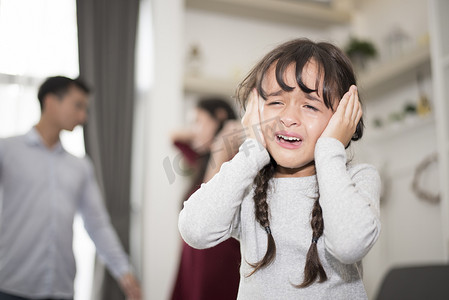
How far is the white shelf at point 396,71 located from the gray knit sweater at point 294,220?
2758 mm

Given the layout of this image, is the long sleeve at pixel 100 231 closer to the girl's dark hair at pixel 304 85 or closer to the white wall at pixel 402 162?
the girl's dark hair at pixel 304 85

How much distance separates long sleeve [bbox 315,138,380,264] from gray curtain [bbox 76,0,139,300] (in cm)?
308

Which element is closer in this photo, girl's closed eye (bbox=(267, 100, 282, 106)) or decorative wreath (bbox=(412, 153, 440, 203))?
girl's closed eye (bbox=(267, 100, 282, 106))

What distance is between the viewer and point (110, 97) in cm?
392

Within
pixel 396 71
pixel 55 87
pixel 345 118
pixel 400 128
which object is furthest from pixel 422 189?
pixel 345 118

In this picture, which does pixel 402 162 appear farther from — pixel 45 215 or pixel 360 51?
pixel 45 215

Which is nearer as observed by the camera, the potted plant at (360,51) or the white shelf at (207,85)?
the white shelf at (207,85)

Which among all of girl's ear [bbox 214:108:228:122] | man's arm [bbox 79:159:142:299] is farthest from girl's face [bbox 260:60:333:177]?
man's arm [bbox 79:159:142:299]

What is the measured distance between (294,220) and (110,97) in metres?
3.20

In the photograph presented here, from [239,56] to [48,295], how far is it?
2.94 metres

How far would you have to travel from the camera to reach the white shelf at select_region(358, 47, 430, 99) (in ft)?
11.5

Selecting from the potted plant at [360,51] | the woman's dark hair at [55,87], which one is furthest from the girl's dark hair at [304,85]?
the potted plant at [360,51]

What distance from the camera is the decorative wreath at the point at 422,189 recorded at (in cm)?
348

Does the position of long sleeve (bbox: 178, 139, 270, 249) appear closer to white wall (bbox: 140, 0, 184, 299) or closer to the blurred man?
the blurred man
